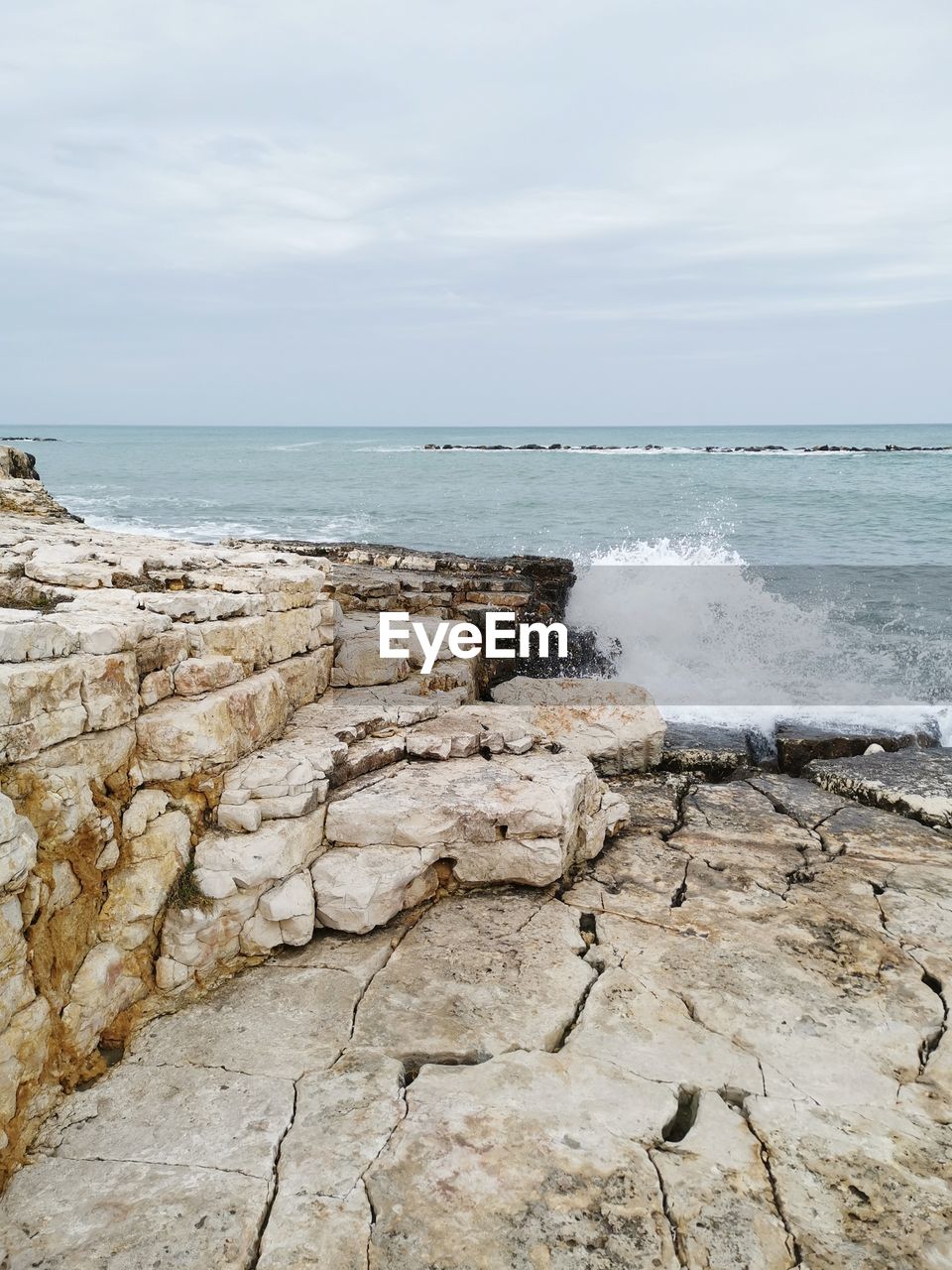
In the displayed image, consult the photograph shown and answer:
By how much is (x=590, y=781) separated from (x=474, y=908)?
115 centimetres

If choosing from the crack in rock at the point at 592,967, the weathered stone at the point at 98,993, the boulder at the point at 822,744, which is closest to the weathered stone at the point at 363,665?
the crack in rock at the point at 592,967

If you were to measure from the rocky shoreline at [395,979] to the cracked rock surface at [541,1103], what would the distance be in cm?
1

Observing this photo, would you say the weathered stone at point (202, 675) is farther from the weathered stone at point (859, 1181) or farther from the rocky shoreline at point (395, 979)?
the weathered stone at point (859, 1181)

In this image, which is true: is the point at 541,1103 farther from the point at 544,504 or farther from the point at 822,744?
the point at 544,504

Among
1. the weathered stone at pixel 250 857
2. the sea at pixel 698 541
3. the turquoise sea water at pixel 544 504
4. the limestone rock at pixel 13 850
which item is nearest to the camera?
the limestone rock at pixel 13 850

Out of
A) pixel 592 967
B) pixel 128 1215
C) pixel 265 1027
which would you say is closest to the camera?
pixel 128 1215

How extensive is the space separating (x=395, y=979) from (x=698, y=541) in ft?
63.8

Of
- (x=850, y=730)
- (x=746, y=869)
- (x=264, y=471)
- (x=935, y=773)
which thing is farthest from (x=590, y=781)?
(x=264, y=471)

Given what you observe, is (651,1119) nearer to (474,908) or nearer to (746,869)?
(474,908)

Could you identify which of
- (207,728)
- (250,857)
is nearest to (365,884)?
(250,857)

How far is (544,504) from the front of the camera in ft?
102

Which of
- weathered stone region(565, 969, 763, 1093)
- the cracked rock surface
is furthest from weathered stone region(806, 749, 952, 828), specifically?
weathered stone region(565, 969, 763, 1093)

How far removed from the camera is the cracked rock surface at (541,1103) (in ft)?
8.08

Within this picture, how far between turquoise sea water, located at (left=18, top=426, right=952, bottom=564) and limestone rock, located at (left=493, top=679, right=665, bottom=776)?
12.4 metres
